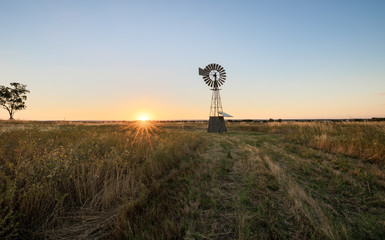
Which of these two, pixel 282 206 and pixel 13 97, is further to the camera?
pixel 13 97

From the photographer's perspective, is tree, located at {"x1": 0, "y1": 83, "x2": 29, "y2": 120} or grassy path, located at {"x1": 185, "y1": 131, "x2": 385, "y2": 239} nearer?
grassy path, located at {"x1": 185, "y1": 131, "x2": 385, "y2": 239}

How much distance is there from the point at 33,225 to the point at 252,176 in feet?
16.2

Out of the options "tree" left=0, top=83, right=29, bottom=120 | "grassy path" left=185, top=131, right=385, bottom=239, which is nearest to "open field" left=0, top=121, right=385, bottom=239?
"grassy path" left=185, top=131, right=385, bottom=239

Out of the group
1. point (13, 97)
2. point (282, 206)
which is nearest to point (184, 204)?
point (282, 206)

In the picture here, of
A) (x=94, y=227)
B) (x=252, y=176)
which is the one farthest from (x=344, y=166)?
(x=94, y=227)

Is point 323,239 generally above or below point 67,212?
below

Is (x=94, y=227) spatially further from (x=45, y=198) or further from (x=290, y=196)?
(x=290, y=196)

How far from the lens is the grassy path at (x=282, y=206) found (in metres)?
2.34

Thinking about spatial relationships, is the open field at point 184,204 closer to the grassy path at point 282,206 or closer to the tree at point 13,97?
the grassy path at point 282,206

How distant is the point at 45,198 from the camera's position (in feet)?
8.64

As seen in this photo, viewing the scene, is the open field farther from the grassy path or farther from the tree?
the tree

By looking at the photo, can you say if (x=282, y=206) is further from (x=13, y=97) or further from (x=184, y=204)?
(x=13, y=97)

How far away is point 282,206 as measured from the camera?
10.0 ft

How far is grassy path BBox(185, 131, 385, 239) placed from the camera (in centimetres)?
234
